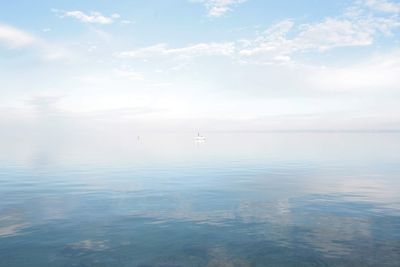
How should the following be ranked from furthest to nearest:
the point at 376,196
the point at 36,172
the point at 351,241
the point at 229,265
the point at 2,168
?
1. the point at 2,168
2. the point at 36,172
3. the point at 376,196
4. the point at 351,241
5. the point at 229,265

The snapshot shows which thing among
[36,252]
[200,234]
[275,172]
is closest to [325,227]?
[200,234]

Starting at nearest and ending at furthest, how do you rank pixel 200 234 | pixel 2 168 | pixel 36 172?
1. pixel 200 234
2. pixel 36 172
3. pixel 2 168

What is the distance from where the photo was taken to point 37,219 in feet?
96.7

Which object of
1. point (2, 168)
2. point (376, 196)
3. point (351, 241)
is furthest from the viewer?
point (2, 168)

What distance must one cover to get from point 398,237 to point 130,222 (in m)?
21.4

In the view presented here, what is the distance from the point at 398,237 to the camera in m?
24.6

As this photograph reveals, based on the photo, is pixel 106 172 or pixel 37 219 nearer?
pixel 37 219

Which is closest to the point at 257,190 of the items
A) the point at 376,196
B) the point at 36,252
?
the point at 376,196

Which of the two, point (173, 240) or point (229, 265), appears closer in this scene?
point (229, 265)

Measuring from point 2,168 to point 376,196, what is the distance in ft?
225

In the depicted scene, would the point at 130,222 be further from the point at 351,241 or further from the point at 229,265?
the point at 351,241

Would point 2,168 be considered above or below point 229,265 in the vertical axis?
above

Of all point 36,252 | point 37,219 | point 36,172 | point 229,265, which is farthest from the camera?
point 36,172

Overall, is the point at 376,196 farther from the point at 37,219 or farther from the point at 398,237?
the point at 37,219
